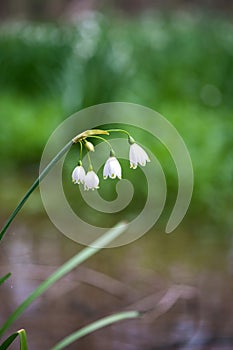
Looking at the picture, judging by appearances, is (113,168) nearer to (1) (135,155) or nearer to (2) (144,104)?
(1) (135,155)

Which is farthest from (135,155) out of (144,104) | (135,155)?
(144,104)

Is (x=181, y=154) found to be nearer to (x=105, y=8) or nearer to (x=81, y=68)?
(x=81, y=68)

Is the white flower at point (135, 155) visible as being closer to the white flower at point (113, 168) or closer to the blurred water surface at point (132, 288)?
the white flower at point (113, 168)

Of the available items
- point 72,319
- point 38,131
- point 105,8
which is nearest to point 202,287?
point 72,319

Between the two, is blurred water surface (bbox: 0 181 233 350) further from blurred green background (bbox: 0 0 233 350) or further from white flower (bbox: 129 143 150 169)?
white flower (bbox: 129 143 150 169)

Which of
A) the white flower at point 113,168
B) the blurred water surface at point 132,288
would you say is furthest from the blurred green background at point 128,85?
the white flower at point 113,168

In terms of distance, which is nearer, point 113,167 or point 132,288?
point 113,167

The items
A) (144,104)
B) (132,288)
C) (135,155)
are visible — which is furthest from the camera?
(144,104)

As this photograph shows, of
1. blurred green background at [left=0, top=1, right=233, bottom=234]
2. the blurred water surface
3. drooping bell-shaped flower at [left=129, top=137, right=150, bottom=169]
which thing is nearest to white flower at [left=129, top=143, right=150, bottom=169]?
drooping bell-shaped flower at [left=129, top=137, right=150, bottom=169]

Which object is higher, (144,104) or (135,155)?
(144,104)

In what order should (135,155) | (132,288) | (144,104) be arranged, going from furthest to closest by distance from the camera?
(144,104), (132,288), (135,155)
